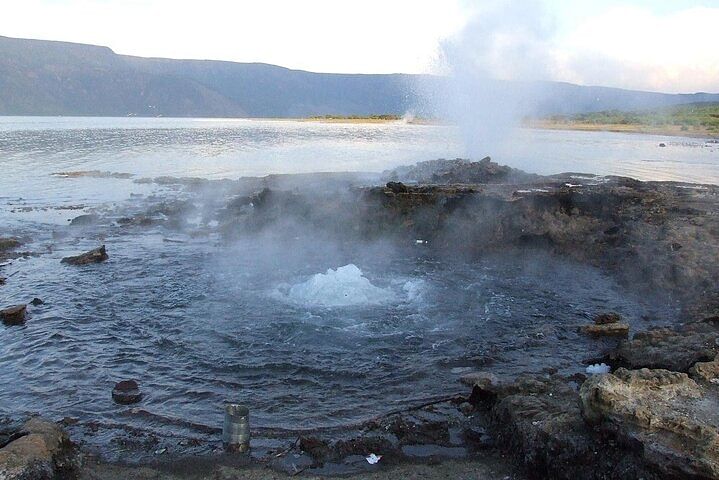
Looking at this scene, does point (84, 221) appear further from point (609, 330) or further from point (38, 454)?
point (609, 330)

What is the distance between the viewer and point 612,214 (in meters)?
15.8

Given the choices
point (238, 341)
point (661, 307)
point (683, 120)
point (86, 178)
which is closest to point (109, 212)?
point (86, 178)

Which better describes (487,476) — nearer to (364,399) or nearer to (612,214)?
(364,399)

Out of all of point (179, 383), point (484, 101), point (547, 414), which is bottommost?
point (179, 383)

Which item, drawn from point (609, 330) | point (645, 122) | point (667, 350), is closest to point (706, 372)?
point (667, 350)

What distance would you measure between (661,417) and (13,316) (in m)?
9.65

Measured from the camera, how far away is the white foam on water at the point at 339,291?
420 inches

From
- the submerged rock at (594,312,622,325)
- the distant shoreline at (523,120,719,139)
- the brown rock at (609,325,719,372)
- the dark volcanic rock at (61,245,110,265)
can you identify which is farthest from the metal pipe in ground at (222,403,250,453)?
the distant shoreline at (523,120,719,139)

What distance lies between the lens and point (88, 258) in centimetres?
1352

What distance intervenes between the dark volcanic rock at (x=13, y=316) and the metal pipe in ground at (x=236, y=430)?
18.5 feet

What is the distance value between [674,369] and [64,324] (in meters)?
9.26

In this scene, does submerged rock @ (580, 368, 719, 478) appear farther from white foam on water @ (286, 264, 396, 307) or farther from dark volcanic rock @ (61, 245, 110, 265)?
dark volcanic rock @ (61, 245, 110, 265)

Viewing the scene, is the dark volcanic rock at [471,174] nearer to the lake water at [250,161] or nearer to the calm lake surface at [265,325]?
the lake water at [250,161]

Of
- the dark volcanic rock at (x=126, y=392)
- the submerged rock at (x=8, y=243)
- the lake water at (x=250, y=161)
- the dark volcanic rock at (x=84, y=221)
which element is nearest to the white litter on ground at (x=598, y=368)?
the dark volcanic rock at (x=126, y=392)
